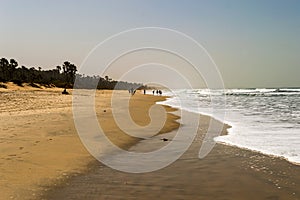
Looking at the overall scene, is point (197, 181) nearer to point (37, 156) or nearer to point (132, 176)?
point (132, 176)

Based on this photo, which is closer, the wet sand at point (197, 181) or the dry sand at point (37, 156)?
the wet sand at point (197, 181)

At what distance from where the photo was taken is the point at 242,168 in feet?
31.9

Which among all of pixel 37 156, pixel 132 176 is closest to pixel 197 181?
pixel 132 176

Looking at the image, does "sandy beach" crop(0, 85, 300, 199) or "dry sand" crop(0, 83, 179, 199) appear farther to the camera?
"dry sand" crop(0, 83, 179, 199)

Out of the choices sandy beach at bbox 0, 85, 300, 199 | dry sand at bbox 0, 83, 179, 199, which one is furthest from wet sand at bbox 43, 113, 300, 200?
dry sand at bbox 0, 83, 179, 199

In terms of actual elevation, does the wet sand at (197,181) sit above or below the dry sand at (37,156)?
below

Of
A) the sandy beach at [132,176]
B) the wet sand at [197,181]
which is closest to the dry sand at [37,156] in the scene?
the sandy beach at [132,176]

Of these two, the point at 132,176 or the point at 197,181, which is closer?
the point at 197,181

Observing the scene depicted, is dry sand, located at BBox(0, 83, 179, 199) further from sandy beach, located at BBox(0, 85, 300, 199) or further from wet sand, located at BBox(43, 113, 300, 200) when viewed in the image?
wet sand, located at BBox(43, 113, 300, 200)

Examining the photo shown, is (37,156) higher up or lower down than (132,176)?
higher up

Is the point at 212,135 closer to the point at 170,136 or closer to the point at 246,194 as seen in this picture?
the point at 170,136

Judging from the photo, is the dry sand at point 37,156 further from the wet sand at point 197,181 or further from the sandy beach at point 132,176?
the wet sand at point 197,181

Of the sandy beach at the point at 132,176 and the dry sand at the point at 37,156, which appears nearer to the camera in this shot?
the sandy beach at the point at 132,176

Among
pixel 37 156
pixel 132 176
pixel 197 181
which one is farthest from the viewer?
pixel 37 156
